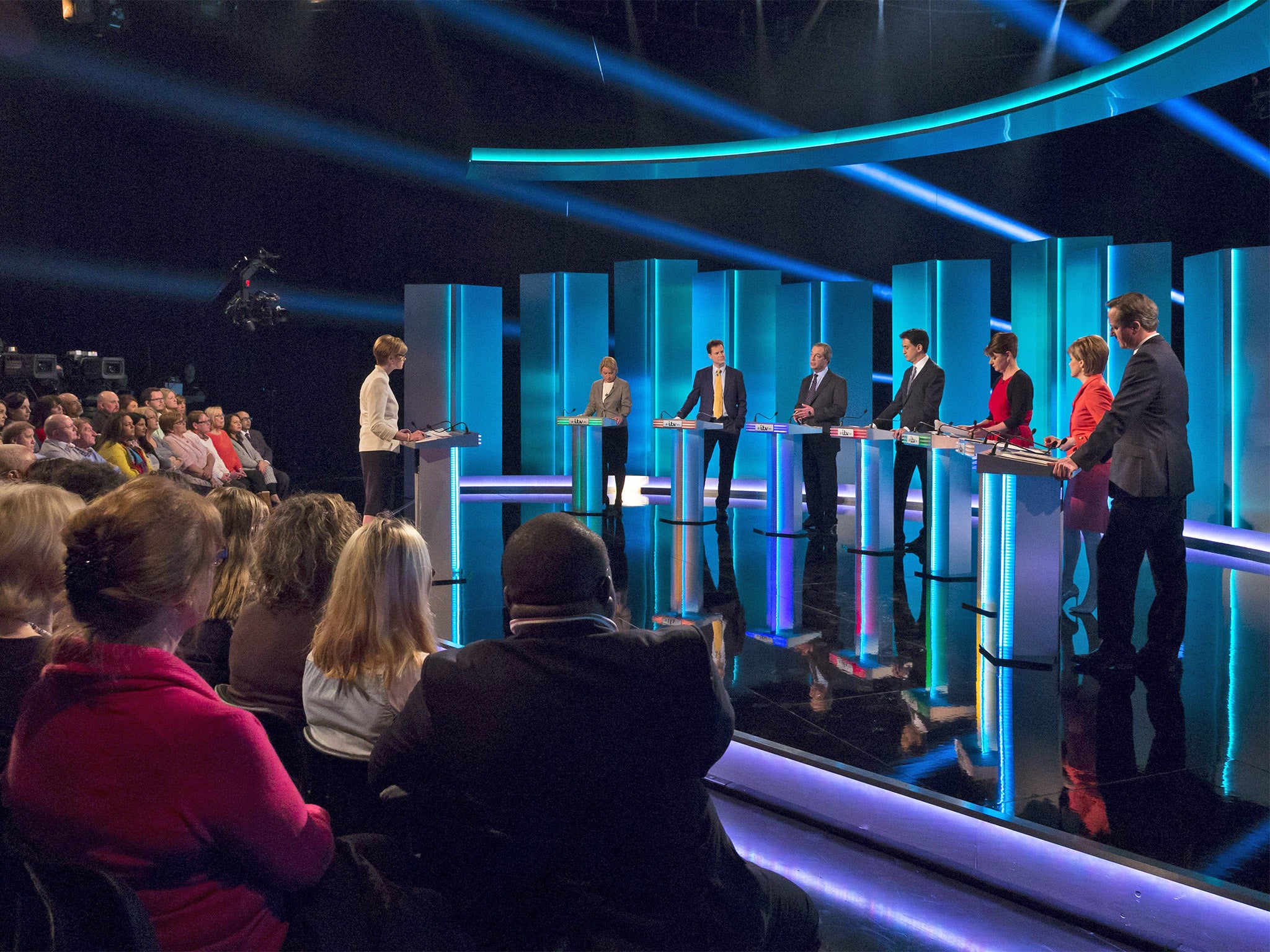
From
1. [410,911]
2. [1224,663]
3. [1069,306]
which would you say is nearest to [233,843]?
[410,911]

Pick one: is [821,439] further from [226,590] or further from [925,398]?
[226,590]

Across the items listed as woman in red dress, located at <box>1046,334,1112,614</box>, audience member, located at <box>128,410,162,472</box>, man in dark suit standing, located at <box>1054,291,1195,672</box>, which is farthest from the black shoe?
audience member, located at <box>128,410,162,472</box>

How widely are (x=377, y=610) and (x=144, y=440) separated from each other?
194 inches

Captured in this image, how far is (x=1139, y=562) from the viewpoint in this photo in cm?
365

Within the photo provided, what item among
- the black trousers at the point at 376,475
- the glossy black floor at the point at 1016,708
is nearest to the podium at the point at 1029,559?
the glossy black floor at the point at 1016,708

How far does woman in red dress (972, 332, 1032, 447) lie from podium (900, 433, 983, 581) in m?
0.29

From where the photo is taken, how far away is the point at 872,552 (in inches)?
242

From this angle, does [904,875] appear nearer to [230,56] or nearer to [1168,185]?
[1168,185]

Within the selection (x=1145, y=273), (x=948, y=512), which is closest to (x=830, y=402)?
(x=948, y=512)

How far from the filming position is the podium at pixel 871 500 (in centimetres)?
584

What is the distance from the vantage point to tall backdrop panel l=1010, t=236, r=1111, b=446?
7258mm

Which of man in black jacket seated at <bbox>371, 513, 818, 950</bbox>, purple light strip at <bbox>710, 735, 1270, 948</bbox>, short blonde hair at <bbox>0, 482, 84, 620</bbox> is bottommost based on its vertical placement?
purple light strip at <bbox>710, 735, 1270, 948</bbox>

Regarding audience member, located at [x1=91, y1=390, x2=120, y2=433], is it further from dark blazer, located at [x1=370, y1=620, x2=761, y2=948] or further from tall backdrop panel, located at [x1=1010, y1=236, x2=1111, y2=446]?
tall backdrop panel, located at [x1=1010, y1=236, x2=1111, y2=446]

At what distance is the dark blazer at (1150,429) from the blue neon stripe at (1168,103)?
401cm
